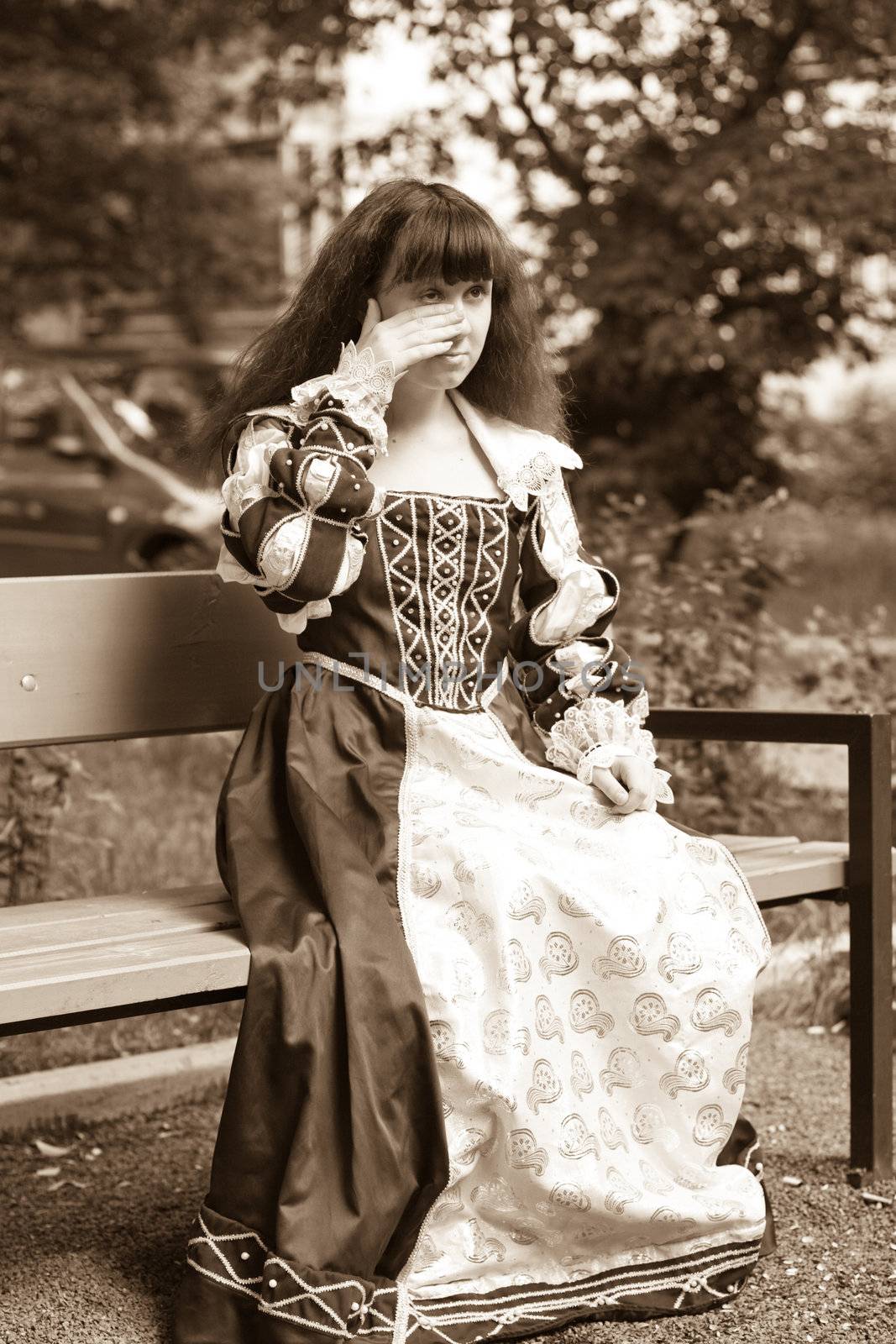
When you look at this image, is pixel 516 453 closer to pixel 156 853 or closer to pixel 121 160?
pixel 156 853

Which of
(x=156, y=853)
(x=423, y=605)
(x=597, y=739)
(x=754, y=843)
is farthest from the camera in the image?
(x=156, y=853)

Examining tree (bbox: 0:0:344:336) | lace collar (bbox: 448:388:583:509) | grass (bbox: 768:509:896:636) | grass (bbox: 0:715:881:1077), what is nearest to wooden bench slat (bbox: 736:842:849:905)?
lace collar (bbox: 448:388:583:509)

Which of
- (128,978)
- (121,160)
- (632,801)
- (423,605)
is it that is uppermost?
(121,160)

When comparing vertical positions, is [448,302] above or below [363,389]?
above

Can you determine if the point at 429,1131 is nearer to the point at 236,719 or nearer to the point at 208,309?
the point at 236,719

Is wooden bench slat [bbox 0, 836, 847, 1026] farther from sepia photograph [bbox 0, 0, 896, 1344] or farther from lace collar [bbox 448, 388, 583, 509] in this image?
lace collar [bbox 448, 388, 583, 509]

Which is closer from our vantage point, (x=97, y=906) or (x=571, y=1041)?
(x=571, y=1041)

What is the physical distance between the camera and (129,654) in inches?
116

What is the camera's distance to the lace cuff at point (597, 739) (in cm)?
280

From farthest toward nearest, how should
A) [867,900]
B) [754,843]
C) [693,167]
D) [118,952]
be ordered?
[693,167]
[754,843]
[867,900]
[118,952]

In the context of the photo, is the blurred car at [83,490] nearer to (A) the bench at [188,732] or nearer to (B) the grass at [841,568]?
(B) the grass at [841,568]

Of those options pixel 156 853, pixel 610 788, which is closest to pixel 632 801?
pixel 610 788

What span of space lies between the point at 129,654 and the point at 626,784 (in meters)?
0.88

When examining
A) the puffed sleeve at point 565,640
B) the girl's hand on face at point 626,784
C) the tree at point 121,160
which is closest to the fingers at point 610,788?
the girl's hand on face at point 626,784
